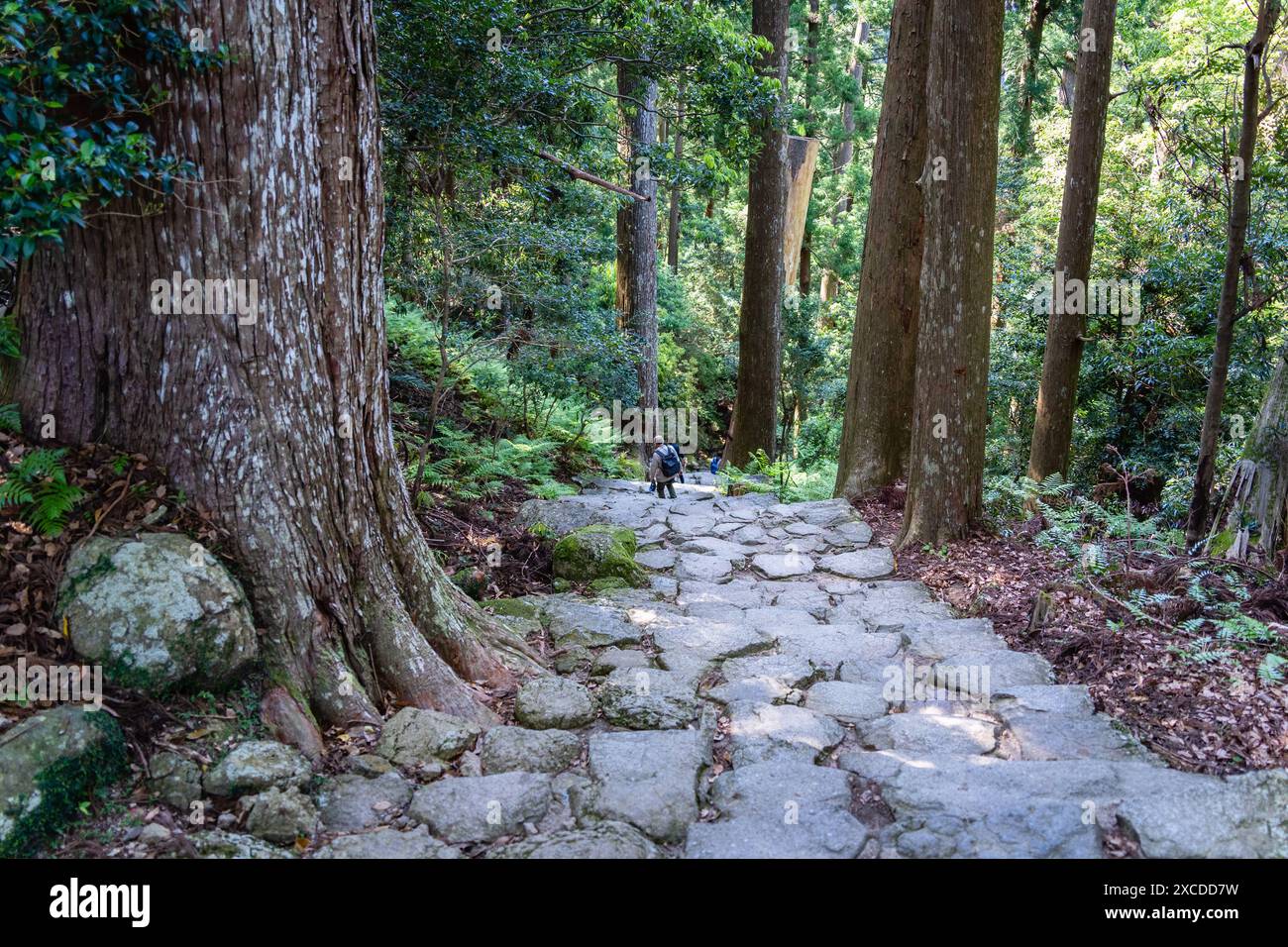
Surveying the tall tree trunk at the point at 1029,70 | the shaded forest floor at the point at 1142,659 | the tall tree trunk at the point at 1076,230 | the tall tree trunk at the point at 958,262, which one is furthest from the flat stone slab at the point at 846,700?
the tall tree trunk at the point at 1029,70

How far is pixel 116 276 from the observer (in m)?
3.49

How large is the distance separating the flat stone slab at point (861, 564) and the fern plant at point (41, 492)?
5816mm

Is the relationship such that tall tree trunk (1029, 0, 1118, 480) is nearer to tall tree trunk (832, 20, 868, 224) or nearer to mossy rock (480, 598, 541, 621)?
mossy rock (480, 598, 541, 621)

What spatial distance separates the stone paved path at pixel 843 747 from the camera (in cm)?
302

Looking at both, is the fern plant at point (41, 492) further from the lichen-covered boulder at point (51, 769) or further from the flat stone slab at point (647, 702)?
the flat stone slab at point (647, 702)

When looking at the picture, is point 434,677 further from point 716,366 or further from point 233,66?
point 716,366

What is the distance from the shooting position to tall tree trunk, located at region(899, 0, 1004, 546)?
7441 millimetres

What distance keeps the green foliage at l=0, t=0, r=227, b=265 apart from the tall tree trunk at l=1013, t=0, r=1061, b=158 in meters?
18.3

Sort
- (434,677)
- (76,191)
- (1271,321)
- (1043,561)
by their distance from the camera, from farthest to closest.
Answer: (1271,321) < (1043,561) < (434,677) < (76,191)

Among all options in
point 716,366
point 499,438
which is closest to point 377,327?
point 499,438

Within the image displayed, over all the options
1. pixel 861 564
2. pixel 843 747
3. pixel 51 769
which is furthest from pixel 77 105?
pixel 861 564

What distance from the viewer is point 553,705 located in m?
4.28

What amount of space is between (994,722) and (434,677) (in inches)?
107

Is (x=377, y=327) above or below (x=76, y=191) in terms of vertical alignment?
below
